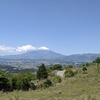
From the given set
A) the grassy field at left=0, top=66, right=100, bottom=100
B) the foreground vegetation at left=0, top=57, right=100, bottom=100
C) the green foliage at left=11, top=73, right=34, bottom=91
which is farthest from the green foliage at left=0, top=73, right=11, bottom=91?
the grassy field at left=0, top=66, right=100, bottom=100

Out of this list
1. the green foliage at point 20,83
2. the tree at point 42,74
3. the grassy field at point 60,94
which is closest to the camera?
the grassy field at point 60,94

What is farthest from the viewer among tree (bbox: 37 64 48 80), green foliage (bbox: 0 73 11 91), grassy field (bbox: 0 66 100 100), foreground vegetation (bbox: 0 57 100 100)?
tree (bbox: 37 64 48 80)

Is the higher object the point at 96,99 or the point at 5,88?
the point at 96,99

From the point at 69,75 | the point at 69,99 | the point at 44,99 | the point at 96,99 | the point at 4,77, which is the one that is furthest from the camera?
the point at 69,75

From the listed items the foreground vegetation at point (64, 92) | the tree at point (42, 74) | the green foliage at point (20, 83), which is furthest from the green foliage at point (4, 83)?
the tree at point (42, 74)

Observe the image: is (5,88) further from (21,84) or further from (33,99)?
(33,99)

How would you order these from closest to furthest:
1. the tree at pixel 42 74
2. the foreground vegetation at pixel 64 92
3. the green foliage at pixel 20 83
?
the foreground vegetation at pixel 64 92 → the green foliage at pixel 20 83 → the tree at pixel 42 74

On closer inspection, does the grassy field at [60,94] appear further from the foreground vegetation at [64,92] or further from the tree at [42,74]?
the tree at [42,74]

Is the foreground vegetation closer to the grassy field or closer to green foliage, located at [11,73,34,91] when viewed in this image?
the grassy field

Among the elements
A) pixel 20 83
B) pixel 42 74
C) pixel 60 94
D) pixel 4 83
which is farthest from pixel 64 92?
pixel 42 74

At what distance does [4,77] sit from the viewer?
33500 mm

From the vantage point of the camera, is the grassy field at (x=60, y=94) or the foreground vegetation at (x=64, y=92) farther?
the foreground vegetation at (x=64, y=92)

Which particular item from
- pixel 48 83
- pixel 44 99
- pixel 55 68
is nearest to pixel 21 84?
pixel 48 83

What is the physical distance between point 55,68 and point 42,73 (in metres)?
18.6
